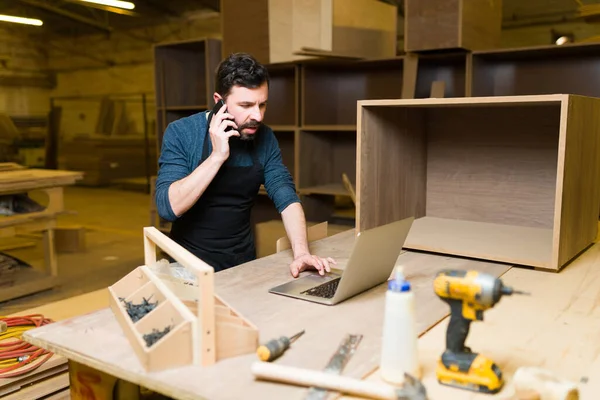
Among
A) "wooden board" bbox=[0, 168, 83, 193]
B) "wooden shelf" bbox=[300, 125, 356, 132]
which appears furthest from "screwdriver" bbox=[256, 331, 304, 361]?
"wooden board" bbox=[0, 168, 83, 193]

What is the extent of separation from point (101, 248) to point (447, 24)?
12.1ft

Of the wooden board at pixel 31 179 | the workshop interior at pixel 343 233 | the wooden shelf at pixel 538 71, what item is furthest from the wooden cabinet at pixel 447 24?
the wooden board at pixel 31 179

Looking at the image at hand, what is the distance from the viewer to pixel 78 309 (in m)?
2.50

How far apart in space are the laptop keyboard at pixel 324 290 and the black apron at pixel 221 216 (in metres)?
0.63

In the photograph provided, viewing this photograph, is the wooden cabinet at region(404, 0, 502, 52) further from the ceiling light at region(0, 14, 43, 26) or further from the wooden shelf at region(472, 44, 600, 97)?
the ceiling light at region(0, 14, 43, 26)

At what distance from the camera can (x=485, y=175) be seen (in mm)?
1991

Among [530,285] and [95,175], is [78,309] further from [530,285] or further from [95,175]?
[95,175]

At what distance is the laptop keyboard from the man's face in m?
0.61

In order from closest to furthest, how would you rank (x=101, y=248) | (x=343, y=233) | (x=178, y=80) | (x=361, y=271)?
(x=361, y=271) → (x=343, y=233) → (x=178, y=80) → (x=101, y=248)

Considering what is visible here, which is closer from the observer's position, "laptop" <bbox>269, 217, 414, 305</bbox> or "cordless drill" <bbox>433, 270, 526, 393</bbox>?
"cordless drill" <bbox>433, 270, 526, 393</bbox>

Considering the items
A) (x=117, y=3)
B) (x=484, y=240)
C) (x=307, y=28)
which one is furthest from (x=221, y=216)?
(x=117, y=3)

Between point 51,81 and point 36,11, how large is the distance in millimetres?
2116

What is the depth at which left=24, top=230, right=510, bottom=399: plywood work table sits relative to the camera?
86 centimetres

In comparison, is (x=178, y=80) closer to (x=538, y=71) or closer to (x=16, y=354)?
(x=538, y=71)
